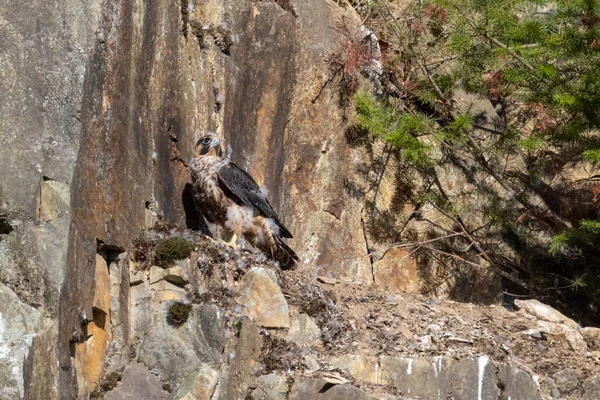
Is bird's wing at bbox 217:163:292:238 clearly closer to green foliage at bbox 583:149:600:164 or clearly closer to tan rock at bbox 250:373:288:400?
tan rock at bbox 250:373:288:400

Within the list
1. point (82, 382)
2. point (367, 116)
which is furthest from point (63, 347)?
point (367, 116)

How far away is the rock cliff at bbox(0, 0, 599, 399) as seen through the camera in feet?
25.5

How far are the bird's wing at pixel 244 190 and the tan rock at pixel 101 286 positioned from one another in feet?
7.21

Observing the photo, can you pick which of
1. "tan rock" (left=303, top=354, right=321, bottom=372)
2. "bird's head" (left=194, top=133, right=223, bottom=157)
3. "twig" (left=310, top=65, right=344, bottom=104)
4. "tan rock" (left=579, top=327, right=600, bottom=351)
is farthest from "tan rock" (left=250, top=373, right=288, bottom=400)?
"twig" (left=310, top=65, right=344, bottom=104)

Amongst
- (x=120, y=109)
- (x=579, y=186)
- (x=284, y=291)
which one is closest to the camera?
(x=120, y=109)

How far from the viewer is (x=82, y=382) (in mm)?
7824

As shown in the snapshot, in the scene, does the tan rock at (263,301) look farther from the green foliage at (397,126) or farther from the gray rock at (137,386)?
the green foliage at (397,126)

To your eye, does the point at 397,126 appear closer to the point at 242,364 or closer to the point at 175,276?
the point at 175,276

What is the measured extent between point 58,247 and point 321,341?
2.81 m

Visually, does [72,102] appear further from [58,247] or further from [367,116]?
[367,116]

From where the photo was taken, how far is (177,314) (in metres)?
8.55

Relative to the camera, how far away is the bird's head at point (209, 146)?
10.5 metres

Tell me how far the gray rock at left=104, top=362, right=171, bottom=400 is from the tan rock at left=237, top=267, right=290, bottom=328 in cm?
126

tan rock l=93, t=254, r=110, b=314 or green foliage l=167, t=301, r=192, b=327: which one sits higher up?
tan rock l=93, t=254, r=110, b=314
